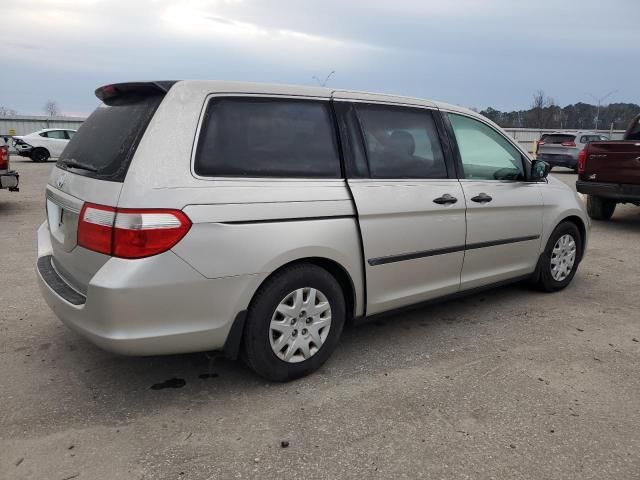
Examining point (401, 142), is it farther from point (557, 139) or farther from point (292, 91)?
point (557, 139)

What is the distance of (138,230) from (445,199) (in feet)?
7.10

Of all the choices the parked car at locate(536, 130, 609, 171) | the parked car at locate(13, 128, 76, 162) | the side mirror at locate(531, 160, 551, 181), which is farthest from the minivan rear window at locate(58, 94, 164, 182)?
the parked car at locate(13, 128, 76, 162)

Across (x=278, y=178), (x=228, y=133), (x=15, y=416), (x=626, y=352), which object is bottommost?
(x=15, y=416)

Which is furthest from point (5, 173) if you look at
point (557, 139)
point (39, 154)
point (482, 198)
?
point (557, 139)

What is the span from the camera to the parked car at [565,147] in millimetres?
19578

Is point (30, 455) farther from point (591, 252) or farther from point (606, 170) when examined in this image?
point (606, 170)

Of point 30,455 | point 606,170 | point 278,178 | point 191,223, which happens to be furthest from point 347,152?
point 606,170

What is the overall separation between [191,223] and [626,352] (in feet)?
10.2

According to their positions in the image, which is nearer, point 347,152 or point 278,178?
point 278,178

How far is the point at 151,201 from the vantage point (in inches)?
102

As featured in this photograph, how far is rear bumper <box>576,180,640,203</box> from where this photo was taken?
8.03 metres

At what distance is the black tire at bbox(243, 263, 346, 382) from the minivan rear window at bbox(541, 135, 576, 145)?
19.5 m

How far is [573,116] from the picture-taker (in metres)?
40.1

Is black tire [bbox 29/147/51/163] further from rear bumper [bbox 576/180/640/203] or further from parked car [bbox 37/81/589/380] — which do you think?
parked car [bbox 37/81/589/380]
